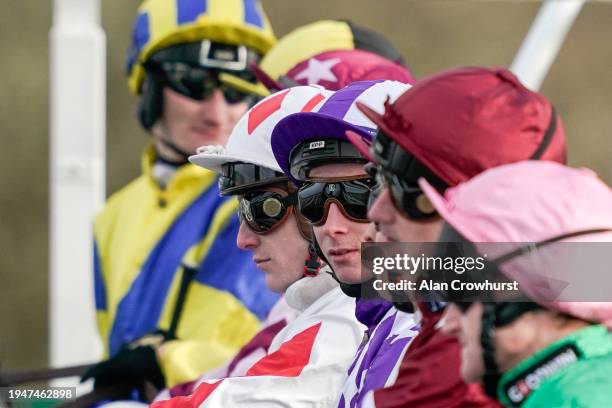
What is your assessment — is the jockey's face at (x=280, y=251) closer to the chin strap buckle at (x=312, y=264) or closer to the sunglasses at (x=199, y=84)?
the chin strap buckle at (x=312, y=264)

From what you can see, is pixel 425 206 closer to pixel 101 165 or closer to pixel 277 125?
pixel 277 125

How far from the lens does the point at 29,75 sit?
13.4 meters

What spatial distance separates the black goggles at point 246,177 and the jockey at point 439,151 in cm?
121

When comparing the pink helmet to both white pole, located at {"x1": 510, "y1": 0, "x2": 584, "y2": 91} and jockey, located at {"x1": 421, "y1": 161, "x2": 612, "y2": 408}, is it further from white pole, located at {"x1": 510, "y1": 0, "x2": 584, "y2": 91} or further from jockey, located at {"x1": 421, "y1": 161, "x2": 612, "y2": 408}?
white pole, located at {"x1": 510, "y1": 0, "x2": 584, "y2": 91}

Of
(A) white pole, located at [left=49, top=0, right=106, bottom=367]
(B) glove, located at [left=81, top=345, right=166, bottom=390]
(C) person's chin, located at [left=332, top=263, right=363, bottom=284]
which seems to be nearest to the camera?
(C) person's chin, located at [left=332, top=263, right=363, bottom=284]

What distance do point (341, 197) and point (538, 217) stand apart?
124 cm

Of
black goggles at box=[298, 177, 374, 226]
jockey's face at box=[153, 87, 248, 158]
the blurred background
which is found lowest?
the blurred background

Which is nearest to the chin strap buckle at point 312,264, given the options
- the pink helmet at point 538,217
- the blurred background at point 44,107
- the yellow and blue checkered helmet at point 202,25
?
the pink helmet at point 538,217

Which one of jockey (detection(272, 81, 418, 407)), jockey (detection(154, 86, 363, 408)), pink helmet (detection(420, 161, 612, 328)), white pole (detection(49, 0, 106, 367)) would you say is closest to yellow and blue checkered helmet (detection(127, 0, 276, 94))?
white pole (detection(49, 0, 106, 367))

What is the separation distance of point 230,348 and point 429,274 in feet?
10.6

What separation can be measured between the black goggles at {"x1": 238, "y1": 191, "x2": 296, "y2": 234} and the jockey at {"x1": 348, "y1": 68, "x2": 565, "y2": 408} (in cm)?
116

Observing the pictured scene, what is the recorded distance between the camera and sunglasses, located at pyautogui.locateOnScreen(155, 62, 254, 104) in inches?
287

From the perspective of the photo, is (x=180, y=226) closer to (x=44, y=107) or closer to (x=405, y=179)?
(x=405, y=179)

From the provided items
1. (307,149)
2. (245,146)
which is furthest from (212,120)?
(307,149)
